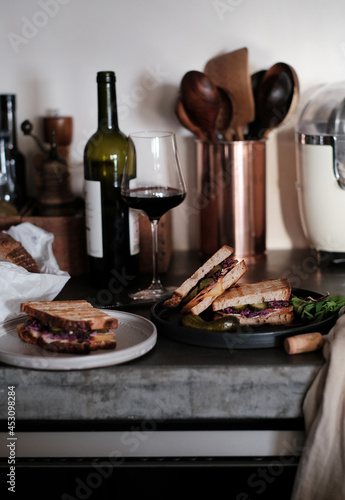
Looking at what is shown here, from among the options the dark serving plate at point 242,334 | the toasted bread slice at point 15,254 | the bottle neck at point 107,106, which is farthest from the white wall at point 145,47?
the dark serving plate at point 242,334

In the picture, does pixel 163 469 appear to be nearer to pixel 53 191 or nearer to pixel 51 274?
pixel 51 274

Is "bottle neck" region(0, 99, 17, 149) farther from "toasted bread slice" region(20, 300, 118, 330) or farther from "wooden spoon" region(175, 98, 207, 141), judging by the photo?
"toasted bread slice" region(20, 300, 118, 330)

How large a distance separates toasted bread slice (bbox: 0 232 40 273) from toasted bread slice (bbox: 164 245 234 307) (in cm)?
26

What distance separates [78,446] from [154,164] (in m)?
0.46

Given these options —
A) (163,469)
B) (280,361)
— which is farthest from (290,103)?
(163,469)

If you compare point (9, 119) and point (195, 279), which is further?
point (9, 119)

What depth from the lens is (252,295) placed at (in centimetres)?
97

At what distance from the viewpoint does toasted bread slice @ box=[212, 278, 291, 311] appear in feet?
3.18

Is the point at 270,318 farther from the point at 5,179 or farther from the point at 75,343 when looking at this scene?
the point at 5,179

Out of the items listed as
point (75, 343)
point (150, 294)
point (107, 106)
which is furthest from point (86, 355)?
point (107, 106)

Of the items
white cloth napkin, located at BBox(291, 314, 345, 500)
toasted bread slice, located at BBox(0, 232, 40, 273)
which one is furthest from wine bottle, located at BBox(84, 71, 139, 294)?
white cloth napkin, located at BBox(291, 314, 345, 500)

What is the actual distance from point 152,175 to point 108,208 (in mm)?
116

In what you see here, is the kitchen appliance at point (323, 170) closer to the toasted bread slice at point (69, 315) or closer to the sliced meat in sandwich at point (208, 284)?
the sliced meat in sandwich at point (208, 284)

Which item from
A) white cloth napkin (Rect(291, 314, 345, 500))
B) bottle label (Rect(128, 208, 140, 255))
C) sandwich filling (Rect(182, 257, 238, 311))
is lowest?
white cloth napkin (Rect(291, 314, 345, 500))
